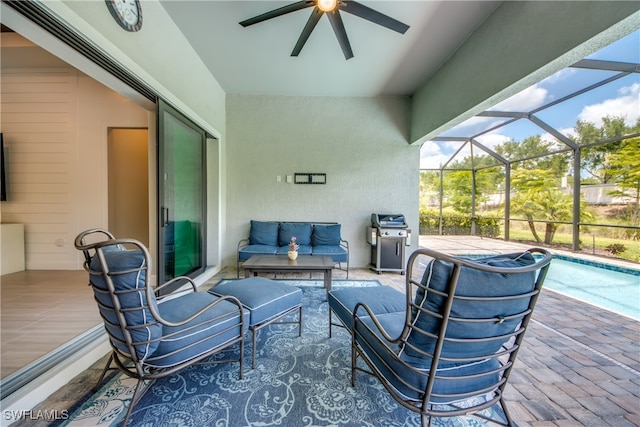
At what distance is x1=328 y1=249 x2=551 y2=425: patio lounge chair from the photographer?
Result: 91 cm

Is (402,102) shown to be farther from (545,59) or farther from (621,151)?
(621,151)

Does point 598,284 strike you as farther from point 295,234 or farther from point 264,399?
A: point 264,399

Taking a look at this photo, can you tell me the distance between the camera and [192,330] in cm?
136

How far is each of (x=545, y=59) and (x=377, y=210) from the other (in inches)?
117

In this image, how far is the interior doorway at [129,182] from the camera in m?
3.95

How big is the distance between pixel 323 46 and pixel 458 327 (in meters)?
3.48

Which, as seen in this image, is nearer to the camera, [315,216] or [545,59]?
[545,59]

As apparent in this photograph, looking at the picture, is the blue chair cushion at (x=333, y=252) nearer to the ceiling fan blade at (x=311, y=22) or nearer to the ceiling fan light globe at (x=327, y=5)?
the ceiling fan blade at (x=311, y=22)

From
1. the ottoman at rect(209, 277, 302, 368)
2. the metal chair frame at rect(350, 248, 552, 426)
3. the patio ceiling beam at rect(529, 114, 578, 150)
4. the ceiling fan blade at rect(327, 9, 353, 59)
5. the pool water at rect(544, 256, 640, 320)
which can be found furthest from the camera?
the patio ceiling beam at rect(529, 114, 578, 150)

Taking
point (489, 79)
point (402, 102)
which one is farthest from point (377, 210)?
point (489, 79)

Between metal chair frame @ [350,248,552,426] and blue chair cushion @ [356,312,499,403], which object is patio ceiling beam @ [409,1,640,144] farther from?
blue chair cushion @ [356,312,499,403]

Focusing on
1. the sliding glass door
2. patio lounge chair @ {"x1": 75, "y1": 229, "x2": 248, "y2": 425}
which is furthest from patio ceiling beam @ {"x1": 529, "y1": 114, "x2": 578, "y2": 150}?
patio lounge chair @ {"x1": 75, "y1": 229, "x2": 248, "y2": 425}

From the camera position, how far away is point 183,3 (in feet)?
7.93

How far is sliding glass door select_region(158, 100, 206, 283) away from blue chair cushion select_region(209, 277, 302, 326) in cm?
108
